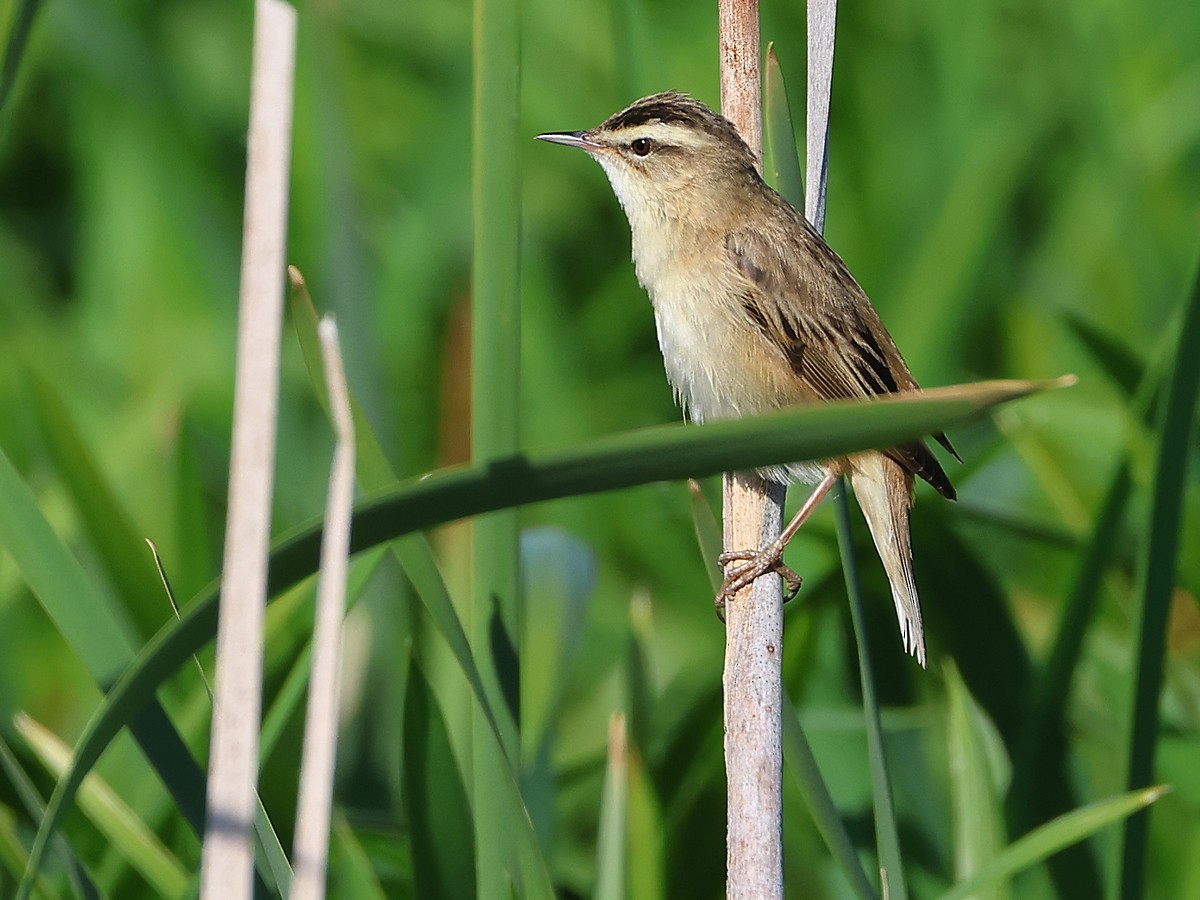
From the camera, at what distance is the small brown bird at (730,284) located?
2809 mm

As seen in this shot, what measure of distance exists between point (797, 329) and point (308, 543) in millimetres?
1907

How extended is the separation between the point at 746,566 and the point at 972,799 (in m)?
0.44

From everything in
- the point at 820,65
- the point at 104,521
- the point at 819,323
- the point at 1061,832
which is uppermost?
the point at 819,323

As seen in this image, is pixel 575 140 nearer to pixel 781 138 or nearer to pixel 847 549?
pixel 781 138

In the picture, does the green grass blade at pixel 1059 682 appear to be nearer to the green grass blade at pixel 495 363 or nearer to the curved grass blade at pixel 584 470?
the green grass blade at pixel 495 363

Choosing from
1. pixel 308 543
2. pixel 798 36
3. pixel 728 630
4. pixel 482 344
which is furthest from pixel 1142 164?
pixel 308 543

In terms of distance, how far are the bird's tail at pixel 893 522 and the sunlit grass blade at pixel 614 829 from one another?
2.03ft

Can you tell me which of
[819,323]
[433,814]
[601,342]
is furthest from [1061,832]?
[601,342]

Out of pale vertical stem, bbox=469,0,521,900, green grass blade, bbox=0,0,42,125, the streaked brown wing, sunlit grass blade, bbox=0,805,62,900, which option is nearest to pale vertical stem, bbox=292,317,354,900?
pale vertical stem, bbox=469,0,521,900

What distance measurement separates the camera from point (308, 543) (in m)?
1.10

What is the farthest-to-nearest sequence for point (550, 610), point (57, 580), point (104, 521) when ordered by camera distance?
point (550, 610), point (104, 521), point (57, 580)

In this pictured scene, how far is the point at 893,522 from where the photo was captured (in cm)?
251

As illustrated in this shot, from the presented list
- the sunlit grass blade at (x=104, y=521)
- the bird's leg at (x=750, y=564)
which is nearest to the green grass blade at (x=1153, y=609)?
the bird's leg at (x=750, y=564)

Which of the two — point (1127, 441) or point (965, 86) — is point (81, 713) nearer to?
point (1127, 441)
